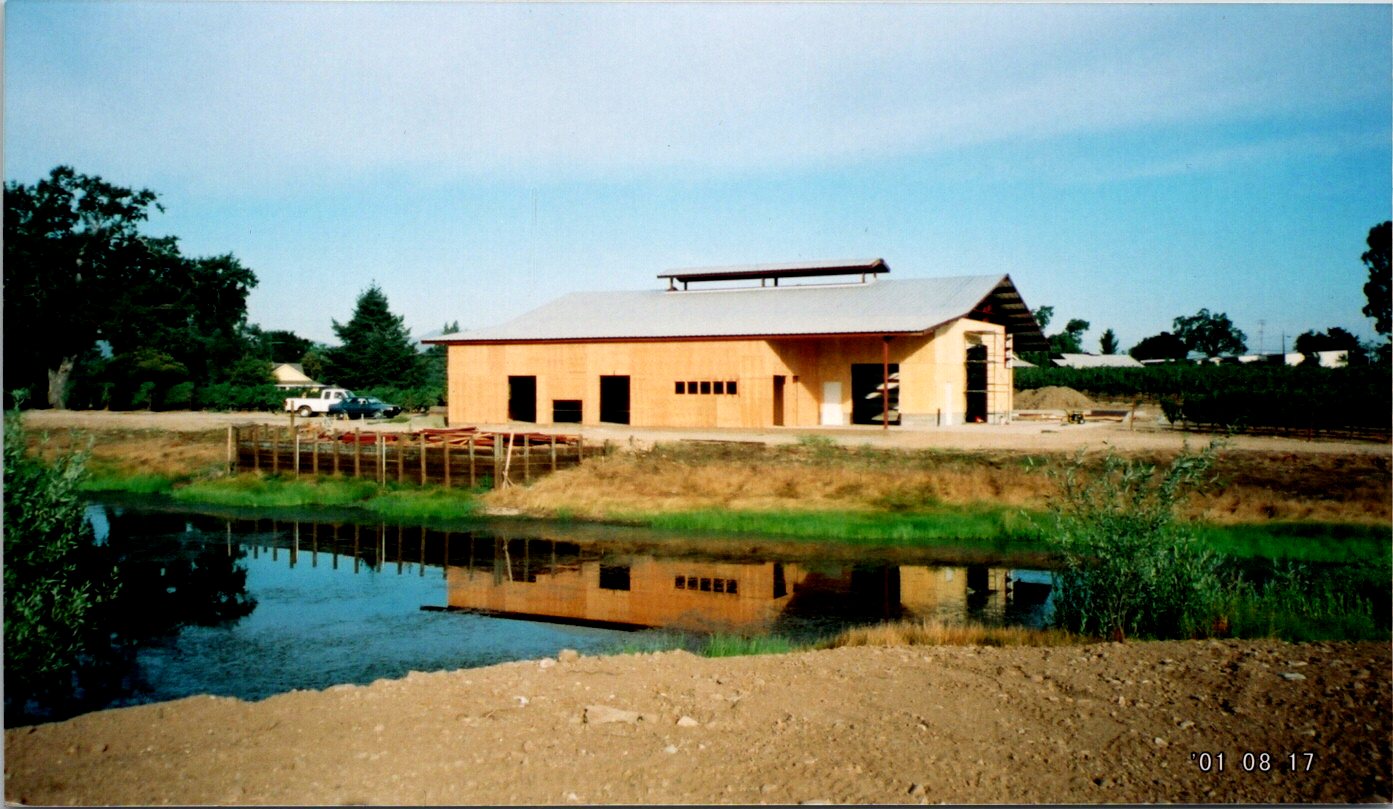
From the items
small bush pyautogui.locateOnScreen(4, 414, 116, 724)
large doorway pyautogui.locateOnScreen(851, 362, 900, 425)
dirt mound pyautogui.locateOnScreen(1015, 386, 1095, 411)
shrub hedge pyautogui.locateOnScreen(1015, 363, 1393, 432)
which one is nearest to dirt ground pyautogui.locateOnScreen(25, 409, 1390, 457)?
shrub hedge pyautogui.locateOnScreen(1015, 363, 1393, 432)

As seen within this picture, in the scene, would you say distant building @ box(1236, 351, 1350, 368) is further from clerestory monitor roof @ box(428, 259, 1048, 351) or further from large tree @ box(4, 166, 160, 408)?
large tree @ box(4, 166, 160, 408)

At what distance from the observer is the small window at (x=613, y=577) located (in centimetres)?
1536

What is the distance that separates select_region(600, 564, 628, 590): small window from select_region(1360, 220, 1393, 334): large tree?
10930 millimetres

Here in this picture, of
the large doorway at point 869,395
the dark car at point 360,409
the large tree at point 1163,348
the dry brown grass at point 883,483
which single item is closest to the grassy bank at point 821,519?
the dry brown grass at point 883,483

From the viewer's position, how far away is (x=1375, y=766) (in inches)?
244

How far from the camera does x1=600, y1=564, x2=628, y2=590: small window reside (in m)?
15.4

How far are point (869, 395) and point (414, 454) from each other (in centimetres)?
1604

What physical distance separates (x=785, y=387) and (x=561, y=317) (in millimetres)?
9653

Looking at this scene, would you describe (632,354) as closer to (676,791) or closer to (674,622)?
(674,622)

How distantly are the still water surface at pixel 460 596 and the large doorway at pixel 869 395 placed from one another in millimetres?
15292

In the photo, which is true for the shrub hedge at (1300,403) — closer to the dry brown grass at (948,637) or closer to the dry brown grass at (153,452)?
the dry brown grass at (948,637)

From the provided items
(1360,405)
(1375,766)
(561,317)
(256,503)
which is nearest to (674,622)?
(1375,766)

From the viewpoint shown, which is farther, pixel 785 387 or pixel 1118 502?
pixel 785 387

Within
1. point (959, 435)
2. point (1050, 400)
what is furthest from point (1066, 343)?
point (959, 435)
